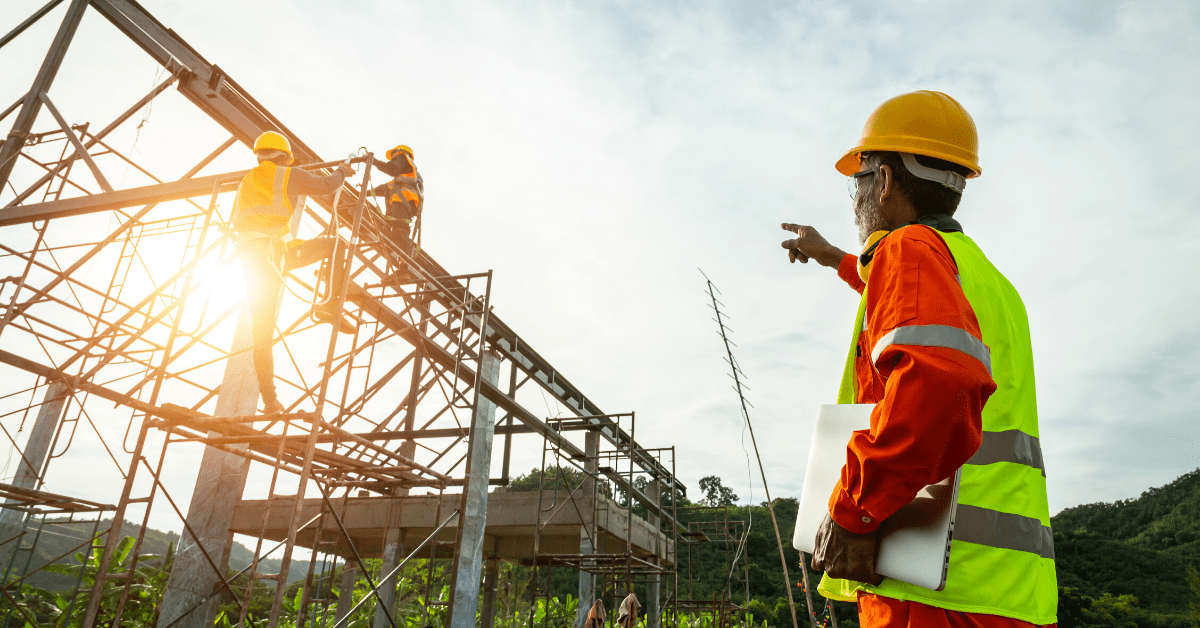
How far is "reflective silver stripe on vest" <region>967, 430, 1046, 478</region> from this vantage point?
4.95 ft

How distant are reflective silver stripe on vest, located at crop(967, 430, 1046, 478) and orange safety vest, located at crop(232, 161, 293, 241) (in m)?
6.95

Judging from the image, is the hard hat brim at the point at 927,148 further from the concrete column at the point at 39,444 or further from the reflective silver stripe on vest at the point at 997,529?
the concrete column at the point at 39,444

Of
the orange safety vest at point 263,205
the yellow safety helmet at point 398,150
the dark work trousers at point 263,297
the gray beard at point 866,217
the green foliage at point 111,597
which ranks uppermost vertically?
the yellow safety helmet at point 398,150

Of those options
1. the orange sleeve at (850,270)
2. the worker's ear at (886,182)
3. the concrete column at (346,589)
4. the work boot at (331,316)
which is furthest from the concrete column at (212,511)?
the worker's ear at (886,182)

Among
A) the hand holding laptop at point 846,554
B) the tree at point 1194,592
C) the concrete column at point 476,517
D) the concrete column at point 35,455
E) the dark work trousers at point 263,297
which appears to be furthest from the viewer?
the tree at point 1194,592

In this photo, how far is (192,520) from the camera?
10.1m

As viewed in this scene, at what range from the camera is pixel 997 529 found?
1437 mm

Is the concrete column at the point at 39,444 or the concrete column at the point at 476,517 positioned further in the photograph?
the concrete column at the point at 476,517

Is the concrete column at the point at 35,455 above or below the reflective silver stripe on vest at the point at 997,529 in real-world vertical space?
above

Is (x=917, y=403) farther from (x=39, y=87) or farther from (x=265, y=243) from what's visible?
(x=39, y=87)

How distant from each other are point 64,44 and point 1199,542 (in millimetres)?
63204

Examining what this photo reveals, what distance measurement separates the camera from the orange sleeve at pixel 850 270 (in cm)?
260

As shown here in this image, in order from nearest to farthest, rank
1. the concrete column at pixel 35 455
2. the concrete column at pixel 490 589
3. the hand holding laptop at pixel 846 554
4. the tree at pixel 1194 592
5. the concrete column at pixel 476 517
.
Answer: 1. the hand holding laptop at pixel 846 554
2. the concrete column at pixel 35 455
3. the concrete column at pixel 476 517
4. the concrete column at pixel 490 589
5. the tree at pixel 1194 592

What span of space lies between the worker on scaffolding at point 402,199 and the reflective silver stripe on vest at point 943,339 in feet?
32.8
